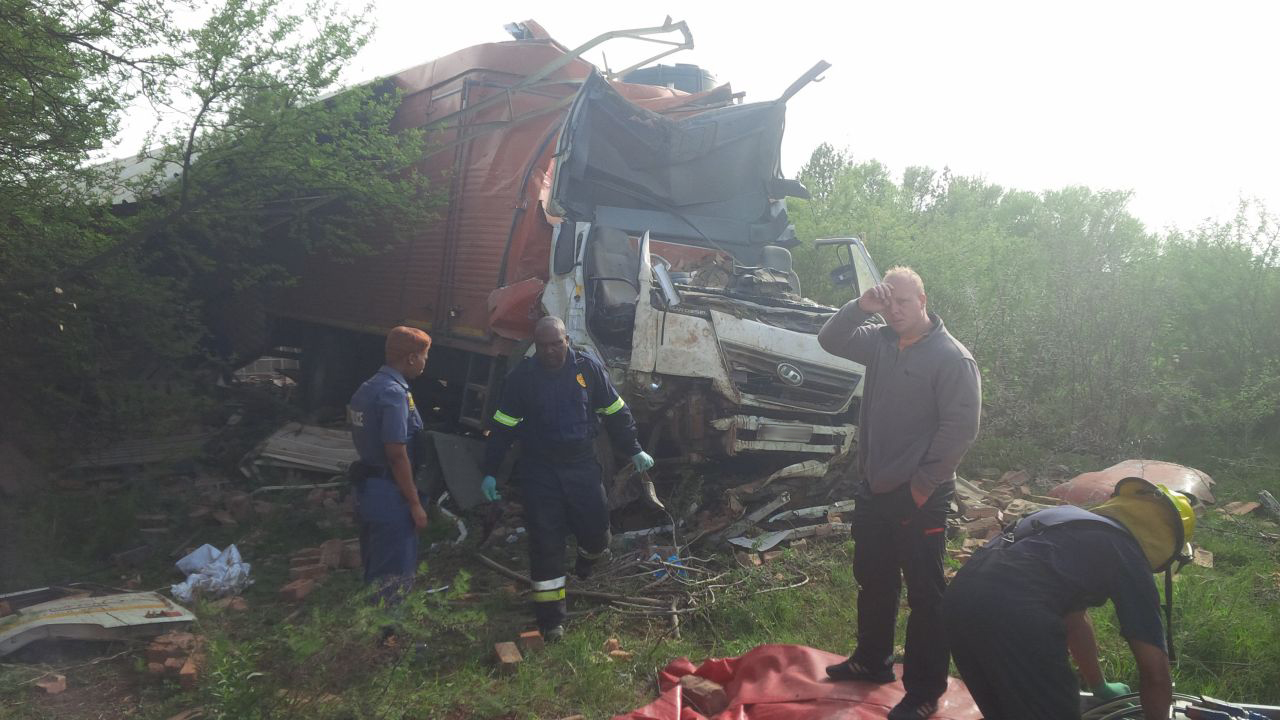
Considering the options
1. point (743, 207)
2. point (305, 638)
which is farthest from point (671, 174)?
point (305, 638)

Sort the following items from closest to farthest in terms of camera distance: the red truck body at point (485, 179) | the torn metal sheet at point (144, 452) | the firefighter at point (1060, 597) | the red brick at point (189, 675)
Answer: the firefighter at point (1060, 597), the red brick at point (189, 675), the red truck body at point (485, 179), the torn metal sheet at point (144, 452)

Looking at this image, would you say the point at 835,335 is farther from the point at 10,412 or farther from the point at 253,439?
the point at 253,439

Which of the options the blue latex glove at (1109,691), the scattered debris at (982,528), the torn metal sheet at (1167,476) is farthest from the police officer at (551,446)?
the torn metal sheet at (1167,476)

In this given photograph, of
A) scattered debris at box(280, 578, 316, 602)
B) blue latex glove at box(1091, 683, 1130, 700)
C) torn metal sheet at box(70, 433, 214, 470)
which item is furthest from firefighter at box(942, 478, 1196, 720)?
torn metal sheet at box(70, 433, 214, 470)

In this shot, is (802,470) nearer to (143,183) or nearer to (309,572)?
(309,572)

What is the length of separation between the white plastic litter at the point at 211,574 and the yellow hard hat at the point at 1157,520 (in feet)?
14.5

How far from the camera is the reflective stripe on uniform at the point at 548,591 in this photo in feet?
13.0

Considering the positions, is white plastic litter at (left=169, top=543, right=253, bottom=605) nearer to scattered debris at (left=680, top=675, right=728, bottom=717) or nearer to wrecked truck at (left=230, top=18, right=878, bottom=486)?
wrecked truck at (left=230, top=18, right=878, bottom=486)

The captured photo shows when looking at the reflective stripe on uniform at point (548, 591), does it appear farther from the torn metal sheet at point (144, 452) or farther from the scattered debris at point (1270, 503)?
the scattered debris at point (1270, 503)

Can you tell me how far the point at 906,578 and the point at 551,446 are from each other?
1.87 m

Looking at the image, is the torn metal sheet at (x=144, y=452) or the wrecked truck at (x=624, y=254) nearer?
the wrecked truck at (x=624, y=254)

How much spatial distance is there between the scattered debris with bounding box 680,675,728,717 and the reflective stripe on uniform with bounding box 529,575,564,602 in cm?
97

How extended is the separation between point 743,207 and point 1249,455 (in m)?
5.05

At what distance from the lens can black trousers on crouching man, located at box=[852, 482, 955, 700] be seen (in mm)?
2961
